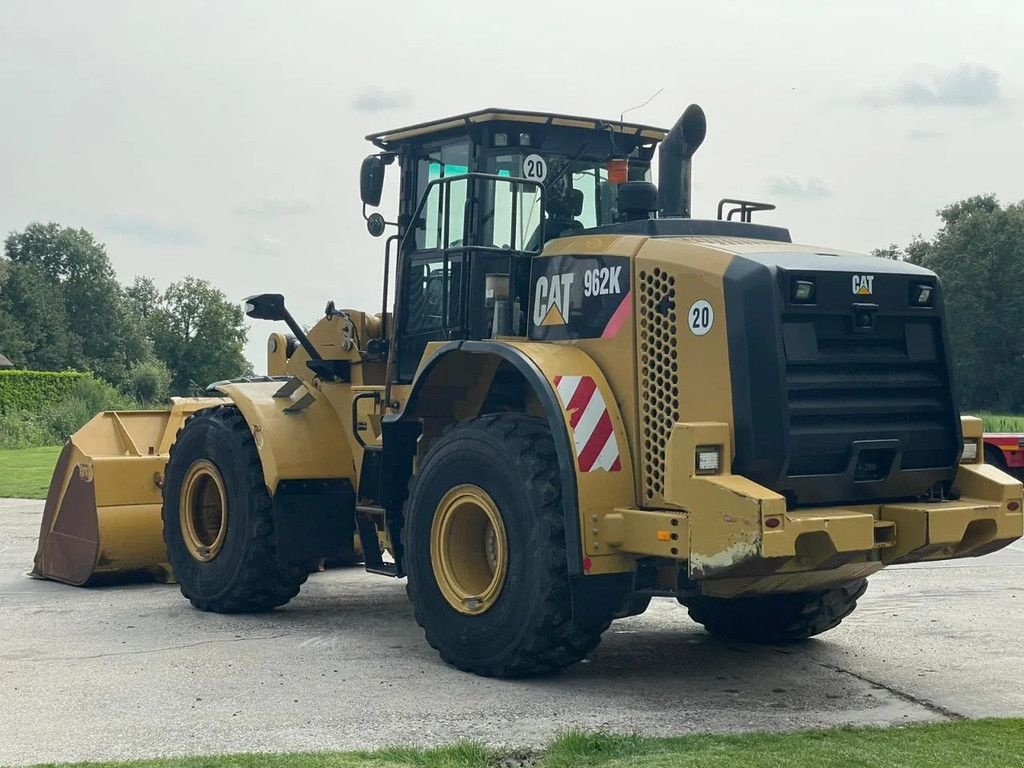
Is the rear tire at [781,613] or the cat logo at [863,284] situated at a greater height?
the cat logo at [863,284]

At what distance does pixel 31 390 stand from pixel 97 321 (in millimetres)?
Answer: 37935

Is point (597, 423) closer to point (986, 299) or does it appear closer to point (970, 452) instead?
point (970, 452)

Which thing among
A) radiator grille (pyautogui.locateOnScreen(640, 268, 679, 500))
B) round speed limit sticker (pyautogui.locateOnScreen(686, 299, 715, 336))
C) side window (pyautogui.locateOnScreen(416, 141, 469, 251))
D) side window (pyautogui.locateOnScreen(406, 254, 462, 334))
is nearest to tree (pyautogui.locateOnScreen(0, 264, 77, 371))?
side window (pyautogui.locateOnScreen(416, 141, 469, 251))

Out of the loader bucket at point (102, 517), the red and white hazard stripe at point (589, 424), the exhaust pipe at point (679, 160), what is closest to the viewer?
the red and white hazard stripe at point (589, 424)

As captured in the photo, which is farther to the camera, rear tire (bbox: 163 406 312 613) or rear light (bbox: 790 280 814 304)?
rear tire (bbox: 163 406 312 613)

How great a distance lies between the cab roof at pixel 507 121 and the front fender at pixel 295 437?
182cm

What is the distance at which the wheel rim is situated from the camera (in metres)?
7.63

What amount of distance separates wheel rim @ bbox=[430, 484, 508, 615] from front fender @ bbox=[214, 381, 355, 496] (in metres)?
1.75

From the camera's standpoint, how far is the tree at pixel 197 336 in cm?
8769

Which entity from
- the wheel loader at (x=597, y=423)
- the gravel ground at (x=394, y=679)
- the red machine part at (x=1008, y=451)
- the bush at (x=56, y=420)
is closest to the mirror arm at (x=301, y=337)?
the wheel loader at (x=597, y=423)

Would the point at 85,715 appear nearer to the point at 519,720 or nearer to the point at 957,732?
the point at 519,720

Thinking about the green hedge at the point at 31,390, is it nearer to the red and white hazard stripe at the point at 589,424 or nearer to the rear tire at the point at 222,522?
the rear tire at the point at 222,522

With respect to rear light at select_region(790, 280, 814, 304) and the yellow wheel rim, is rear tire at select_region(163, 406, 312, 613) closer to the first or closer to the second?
the yellow wheel rim

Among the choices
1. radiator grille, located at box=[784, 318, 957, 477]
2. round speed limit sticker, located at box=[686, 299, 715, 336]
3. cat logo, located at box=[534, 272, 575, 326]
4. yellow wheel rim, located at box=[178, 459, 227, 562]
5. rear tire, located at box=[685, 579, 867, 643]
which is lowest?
rear tire, located at box=[685, 579, 867, 643]
